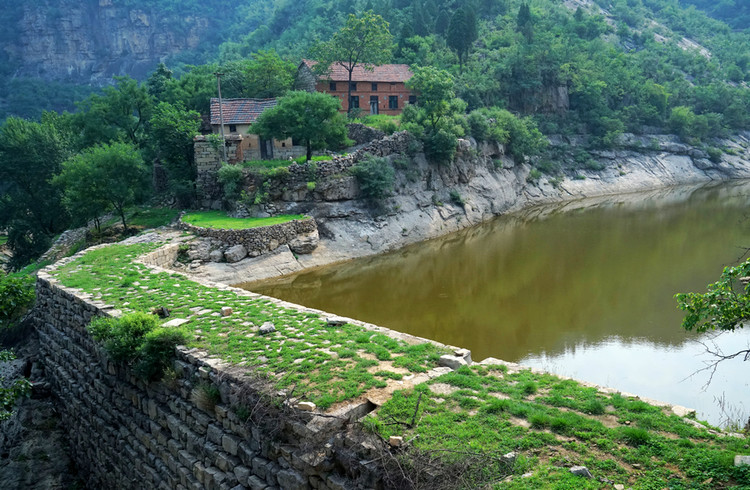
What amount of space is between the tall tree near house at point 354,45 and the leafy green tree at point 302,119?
1140cm

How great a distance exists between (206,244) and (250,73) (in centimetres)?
2005

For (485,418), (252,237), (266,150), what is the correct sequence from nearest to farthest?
(485,418), (252,237), (266,150)

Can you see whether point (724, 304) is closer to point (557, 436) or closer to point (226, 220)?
point (557, 436)

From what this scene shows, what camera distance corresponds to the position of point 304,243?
23000 millimetres

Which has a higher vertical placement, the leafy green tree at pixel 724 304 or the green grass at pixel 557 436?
the leafy green tree at pixel 724 304

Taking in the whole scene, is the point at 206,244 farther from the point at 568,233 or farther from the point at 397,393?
the point at 568,233

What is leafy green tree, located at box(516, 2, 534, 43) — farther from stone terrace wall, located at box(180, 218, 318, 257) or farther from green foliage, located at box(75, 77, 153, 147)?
stone terrace wall, located at box(180, 218, 318, 257)

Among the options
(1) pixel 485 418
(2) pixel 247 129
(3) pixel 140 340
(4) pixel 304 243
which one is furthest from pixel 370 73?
(1) pixel 485 418

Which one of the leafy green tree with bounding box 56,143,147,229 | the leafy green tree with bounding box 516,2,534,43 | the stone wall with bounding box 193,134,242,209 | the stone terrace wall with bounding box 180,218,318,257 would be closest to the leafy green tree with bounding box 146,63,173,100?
the stone wall with bounding box 193,134,242,209

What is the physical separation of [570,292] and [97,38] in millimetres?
104457

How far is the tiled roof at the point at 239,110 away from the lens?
1177 inches

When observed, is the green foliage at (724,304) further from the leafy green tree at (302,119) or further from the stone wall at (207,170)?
the stone wall at (207,170)

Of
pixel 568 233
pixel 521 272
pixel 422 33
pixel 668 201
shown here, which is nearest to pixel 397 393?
pixel 521 272

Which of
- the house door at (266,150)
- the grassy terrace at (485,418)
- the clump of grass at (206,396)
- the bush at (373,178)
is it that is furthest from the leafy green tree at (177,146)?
the clump of grass at (206,396)
